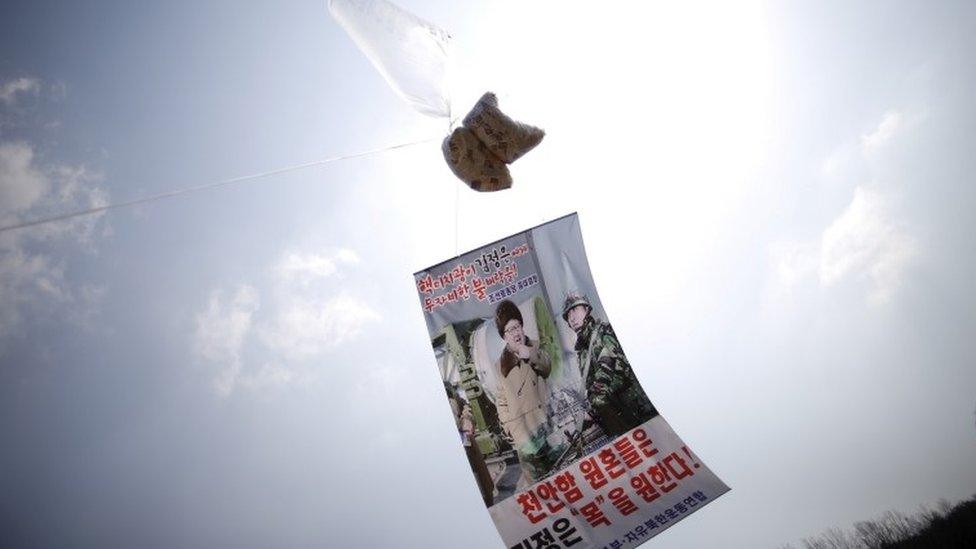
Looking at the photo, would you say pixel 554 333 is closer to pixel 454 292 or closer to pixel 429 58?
pixel 454 292

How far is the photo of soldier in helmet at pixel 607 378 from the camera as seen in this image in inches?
185

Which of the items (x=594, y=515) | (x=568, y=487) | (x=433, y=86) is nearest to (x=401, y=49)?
(x=433, y=86)

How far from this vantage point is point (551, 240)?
17.1 feet

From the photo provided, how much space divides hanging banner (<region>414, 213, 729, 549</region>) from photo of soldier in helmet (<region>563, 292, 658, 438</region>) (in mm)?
11

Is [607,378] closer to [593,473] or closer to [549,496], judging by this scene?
[593,473]

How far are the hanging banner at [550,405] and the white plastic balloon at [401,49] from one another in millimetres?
1811

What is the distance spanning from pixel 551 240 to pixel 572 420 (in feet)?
6.55

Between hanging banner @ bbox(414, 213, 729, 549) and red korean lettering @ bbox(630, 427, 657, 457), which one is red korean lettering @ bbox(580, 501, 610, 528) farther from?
red korean lettering @ bbox(630, 427, 657, 457)

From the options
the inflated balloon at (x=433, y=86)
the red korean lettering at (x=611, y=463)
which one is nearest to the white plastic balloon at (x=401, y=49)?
the inflated balloon at (x=433, y=86)

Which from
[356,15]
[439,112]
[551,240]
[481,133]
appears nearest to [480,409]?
[551,240]

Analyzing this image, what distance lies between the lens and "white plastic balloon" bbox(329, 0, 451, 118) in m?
4.64

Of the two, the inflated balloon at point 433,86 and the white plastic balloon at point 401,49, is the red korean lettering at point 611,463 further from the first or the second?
the white plastic balloon at point 401,49

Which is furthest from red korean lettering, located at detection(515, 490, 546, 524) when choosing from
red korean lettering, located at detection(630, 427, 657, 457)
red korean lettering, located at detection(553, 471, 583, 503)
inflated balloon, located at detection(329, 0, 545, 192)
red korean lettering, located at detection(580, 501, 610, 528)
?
Answer: inflated balloon, located at detection(329, 0, 545, 192)

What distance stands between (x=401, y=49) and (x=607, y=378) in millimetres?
4146
